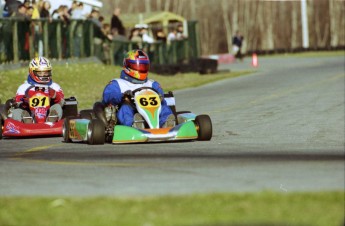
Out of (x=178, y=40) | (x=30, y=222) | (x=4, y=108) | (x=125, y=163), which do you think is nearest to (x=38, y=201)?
(x=30, y=222)

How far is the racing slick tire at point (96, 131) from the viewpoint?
48.0 feet

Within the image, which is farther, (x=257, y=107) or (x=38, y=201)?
(x=257, y=107)

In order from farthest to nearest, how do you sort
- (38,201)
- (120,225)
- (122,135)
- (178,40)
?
(178,40) < (122,135) < (38,201) < (120,225)

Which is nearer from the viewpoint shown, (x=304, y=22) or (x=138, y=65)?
(x=138, y=65)

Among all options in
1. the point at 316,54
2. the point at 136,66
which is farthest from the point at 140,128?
the point at 316,54

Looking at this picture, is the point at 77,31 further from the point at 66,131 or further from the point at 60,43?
the point at 66,131

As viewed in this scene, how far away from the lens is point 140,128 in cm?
1489

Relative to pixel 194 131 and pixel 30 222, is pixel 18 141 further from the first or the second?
pixel 30 222

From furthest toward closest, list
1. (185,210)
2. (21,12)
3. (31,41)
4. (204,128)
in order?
1. (31,41)
2. (21,12)
3. (204,128)
4. (185,210)

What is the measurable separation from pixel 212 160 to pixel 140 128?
3.13 meters

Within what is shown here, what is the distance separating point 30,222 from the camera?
7.97 meters

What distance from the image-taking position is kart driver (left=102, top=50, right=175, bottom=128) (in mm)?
15133

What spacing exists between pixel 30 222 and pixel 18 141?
864 cm

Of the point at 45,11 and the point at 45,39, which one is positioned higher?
the point at 45,11
